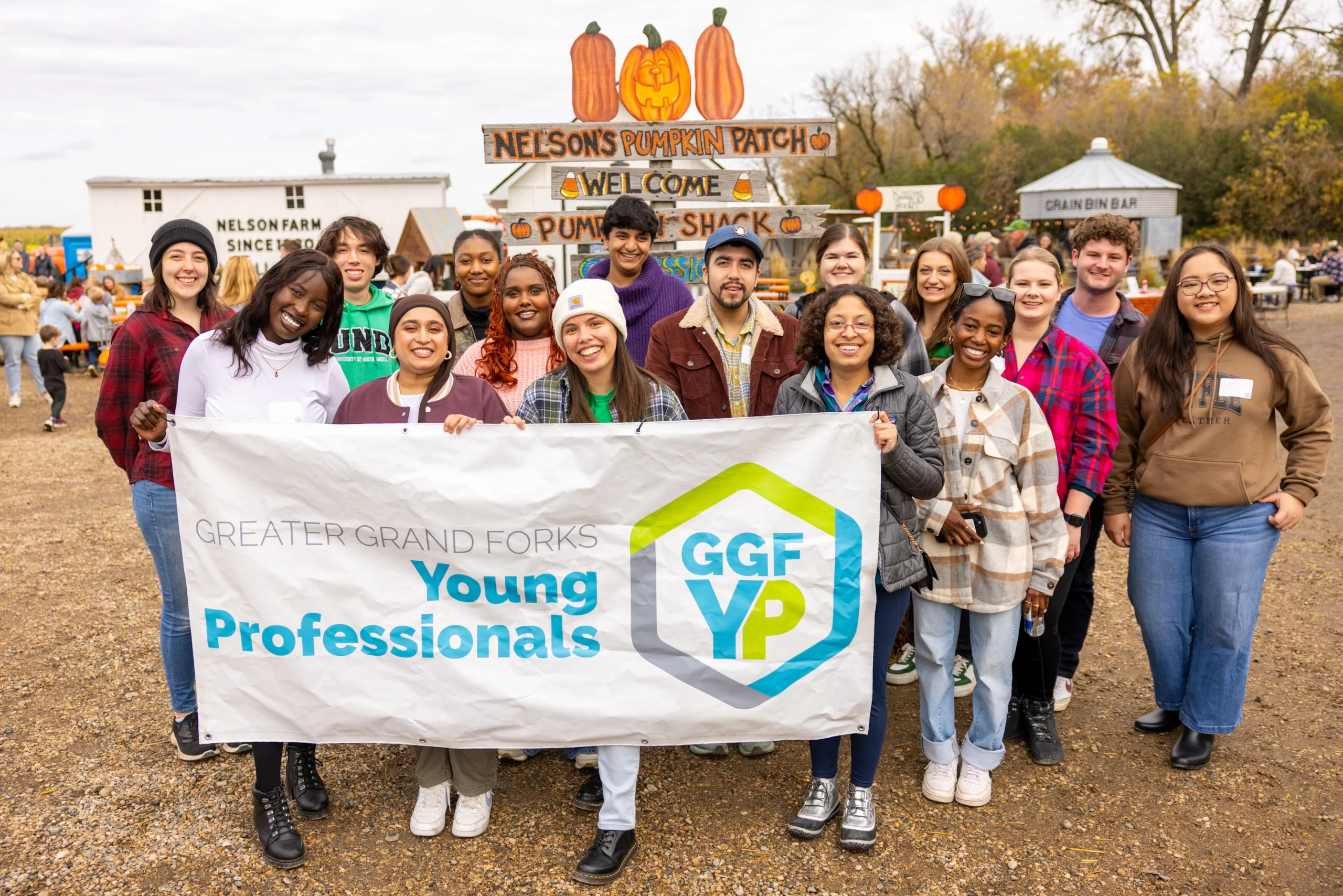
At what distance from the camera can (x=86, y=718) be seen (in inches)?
182

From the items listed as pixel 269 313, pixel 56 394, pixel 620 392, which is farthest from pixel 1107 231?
pixel 56 394

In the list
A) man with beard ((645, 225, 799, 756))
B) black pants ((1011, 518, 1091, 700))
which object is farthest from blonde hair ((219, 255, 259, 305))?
black pants ((1011, 518, 1091, 700))

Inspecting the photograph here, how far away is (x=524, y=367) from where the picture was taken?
4172 millimetres

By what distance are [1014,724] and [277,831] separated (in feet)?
9.74

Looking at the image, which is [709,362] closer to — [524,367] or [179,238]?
[524,367]

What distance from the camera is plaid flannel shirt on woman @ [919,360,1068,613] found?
3535mm

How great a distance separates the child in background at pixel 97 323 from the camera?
19312 millimetres

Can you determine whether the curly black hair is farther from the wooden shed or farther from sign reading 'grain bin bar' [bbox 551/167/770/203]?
the wooden shed

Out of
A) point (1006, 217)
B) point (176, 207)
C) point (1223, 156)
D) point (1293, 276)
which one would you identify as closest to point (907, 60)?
point (1006, 217)

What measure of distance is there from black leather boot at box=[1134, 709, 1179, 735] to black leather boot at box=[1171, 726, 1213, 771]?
0.22 metres

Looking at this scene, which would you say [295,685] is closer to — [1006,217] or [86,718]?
[86,718]

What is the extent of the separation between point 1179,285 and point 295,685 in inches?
145

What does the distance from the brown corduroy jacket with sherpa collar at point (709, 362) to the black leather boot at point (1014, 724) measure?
5.39 feet

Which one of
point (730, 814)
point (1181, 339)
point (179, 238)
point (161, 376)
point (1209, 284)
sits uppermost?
point (179, 238)
